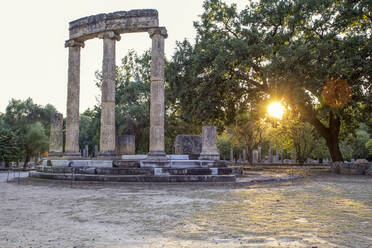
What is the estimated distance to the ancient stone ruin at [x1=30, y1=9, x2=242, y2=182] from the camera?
15.1 meters

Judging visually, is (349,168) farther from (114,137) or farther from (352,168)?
(114,137)

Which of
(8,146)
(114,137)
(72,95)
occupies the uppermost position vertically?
(72,95)

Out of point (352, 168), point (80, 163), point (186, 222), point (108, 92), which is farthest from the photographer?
point (352, 168)

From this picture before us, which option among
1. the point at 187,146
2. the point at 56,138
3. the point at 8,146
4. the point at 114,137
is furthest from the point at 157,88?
the point at 8,146

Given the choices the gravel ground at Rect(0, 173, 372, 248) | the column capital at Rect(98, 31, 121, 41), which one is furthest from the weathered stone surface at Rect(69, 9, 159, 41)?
the gravel ground at Rect(0, 173, 372, 248)

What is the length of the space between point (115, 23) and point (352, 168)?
Answer: 19293mm

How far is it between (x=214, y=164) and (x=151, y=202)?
26.4ft

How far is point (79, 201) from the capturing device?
8.98 metres

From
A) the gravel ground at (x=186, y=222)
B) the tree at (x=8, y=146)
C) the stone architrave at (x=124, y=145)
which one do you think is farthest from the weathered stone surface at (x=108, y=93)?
the tree at (x=8, y=146)

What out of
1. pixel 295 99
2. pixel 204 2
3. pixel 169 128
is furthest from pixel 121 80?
pixel 295 99

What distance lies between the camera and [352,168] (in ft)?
75.0

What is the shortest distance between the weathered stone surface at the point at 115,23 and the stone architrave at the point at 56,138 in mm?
7412

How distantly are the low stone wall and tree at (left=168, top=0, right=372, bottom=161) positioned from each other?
1.46 metres

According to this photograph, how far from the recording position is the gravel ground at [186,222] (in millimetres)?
4832
